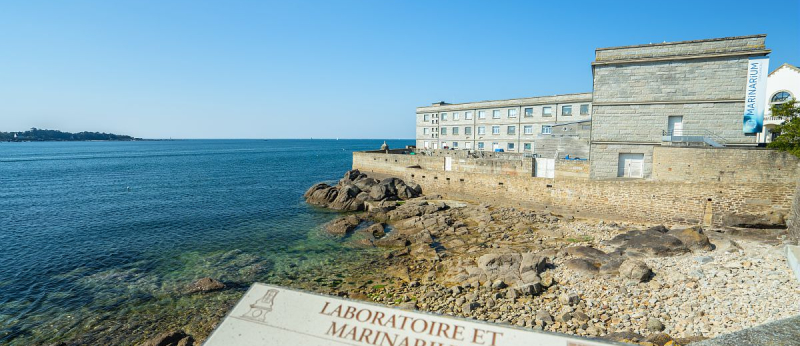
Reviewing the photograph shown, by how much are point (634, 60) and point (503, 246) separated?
15.4m

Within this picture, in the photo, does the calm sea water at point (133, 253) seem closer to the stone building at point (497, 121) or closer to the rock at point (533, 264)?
the rock at point (533, 264)

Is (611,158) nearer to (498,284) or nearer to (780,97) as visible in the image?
(498,284)

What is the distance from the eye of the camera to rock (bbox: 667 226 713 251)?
16203mm

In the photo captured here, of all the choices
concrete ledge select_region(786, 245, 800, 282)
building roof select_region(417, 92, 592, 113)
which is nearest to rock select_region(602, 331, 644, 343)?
concrete ledge select_region(786, 245, 800, 282)

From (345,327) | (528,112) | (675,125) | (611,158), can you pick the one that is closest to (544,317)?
(345,327)

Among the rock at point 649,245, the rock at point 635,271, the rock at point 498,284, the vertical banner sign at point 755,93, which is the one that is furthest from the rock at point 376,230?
the vertical banner sign at point 755,93

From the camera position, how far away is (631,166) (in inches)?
992

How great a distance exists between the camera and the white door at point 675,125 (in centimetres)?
2356

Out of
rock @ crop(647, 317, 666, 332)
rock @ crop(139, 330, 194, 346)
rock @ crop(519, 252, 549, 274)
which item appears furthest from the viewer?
rock @ crop(519, 252, 549, 274)

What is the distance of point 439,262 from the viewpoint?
18.1 metres

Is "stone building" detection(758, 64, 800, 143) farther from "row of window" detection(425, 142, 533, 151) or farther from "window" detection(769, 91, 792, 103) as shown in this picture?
"row of window" detection(425, 142, 533, 151)

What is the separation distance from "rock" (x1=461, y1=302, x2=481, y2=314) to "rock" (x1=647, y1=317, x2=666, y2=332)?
504 cm

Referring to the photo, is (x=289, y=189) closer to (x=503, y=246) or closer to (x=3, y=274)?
(x=3, y=274)

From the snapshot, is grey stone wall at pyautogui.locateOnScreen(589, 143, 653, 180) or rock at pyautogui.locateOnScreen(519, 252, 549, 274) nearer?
rock at pyautogui.locateOnScreen(519, 252, 549, 274)
